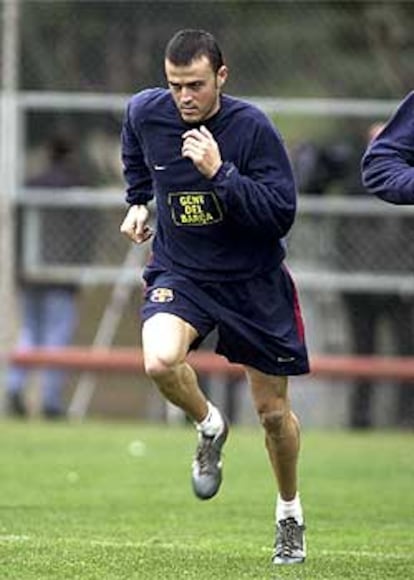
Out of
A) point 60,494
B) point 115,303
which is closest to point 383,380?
point 115,303

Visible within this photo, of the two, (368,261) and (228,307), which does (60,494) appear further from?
(368,261)

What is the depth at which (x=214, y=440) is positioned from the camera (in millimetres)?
8898

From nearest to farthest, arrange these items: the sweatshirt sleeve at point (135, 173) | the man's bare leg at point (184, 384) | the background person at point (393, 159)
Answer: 1. the background person at point (393, 159)
2. the man's bare leg at point (184, 384)
3. the sweatshirt sleeve at point (135, 173)

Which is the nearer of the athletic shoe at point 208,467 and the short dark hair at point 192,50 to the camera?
the short dark hair at point 192,50

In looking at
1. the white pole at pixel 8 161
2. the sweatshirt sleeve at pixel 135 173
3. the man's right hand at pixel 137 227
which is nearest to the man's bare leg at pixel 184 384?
the man's right hand at pixel 137 227

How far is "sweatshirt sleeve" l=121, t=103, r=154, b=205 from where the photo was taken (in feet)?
29.8

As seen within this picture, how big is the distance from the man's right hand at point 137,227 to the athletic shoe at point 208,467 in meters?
0.85

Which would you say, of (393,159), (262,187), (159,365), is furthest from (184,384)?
(393,159)

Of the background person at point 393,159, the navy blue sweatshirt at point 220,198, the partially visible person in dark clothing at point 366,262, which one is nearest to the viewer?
the background person at point 393,159

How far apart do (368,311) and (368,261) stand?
0.39 m

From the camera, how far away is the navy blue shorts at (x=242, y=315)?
859cm

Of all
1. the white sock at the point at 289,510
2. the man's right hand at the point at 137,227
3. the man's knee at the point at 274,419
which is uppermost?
the man's right hand at the point at 137,227

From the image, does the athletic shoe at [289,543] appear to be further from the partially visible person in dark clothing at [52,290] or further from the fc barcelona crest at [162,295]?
the partially visible person in dark clothing at [52,290]

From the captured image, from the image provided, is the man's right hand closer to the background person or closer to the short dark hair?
the short dark hair
